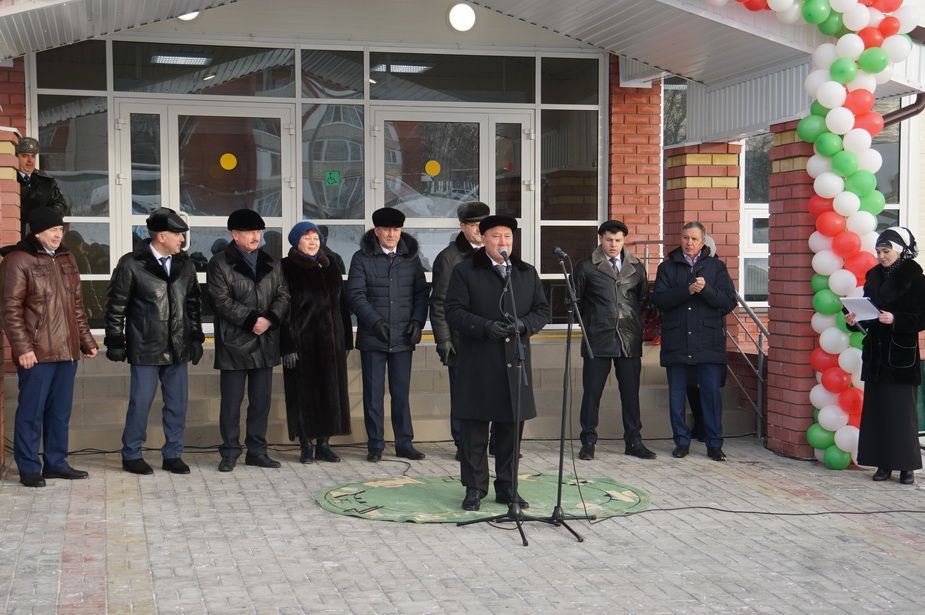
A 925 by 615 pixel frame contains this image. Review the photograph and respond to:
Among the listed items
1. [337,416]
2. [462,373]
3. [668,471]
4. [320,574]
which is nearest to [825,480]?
[668,471]

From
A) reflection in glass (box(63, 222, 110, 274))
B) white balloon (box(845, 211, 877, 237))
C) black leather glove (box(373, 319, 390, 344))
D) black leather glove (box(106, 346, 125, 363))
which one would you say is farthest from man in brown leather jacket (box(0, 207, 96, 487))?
white balloon (box(845, 211, 877, 237))

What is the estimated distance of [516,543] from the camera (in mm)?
6582

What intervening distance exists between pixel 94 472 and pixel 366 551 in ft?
9.90

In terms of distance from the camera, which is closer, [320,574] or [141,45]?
[320,574]

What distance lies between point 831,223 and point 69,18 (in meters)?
5.85

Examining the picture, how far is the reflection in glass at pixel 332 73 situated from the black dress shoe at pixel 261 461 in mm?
4433

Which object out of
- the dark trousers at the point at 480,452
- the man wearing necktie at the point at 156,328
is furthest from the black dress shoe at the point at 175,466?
the dark trousers at the point at 480,452

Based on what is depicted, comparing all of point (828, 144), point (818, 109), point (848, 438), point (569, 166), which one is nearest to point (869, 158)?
point (828, 144)

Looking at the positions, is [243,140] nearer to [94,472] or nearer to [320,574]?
[94,472]

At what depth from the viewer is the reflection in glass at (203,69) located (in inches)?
451

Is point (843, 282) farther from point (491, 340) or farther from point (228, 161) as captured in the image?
point (228, 161)

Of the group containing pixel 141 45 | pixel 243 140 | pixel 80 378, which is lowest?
pixel 80 378

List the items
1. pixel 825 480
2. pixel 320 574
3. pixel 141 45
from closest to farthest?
pixel 320 574, pixel 825 480, pixel 141 45

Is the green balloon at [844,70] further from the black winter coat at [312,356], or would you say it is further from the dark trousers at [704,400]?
the black winter coat at [312,356]
